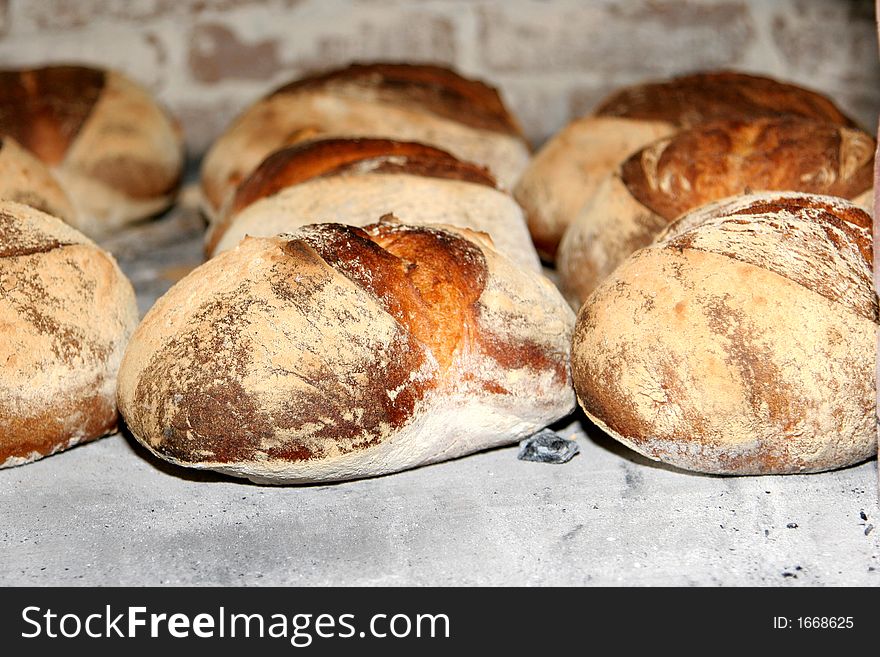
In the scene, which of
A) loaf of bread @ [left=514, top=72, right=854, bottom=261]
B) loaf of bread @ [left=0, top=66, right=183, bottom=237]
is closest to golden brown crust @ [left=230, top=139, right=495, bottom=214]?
loaf of bread @ [left=514, top=72, right=854, bottom=261]

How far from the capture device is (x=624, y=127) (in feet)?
7.18

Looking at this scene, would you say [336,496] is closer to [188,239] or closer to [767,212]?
[767,212]

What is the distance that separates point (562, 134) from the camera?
228cm

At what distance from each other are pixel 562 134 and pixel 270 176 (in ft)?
2.27

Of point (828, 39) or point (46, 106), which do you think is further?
point (828, 39)

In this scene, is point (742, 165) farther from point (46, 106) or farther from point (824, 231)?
point (46, 106)

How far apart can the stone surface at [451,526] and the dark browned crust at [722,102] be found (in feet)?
3.05

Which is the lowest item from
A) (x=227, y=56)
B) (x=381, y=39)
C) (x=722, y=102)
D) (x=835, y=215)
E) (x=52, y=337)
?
(x=227, y=56)

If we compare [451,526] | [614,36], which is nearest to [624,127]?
[614,36]

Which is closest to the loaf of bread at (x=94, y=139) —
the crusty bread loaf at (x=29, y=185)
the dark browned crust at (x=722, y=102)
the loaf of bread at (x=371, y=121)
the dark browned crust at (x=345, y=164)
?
the loaf of bread at (x=371, y=121)

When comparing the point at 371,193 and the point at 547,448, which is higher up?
the point at 371,193

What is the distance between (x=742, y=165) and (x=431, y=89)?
3.03 ft

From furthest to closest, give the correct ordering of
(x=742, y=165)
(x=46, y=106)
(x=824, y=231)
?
(x=46, y=106), (x=742, y=165), (x=824, y=231)
